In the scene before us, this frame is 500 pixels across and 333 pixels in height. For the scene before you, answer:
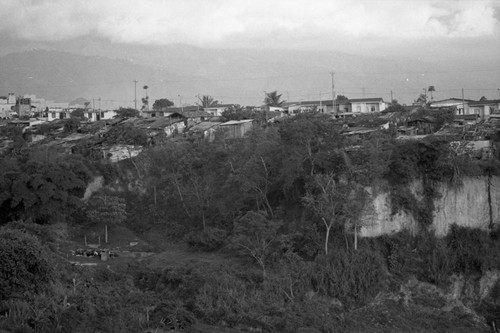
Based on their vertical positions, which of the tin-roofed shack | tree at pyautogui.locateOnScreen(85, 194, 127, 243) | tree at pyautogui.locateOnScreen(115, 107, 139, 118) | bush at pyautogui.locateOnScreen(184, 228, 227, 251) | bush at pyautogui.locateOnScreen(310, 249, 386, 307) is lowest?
bush at pyautogui.locateOnScreen(310, 249, 386, 307)

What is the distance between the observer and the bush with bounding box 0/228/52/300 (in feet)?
74.9

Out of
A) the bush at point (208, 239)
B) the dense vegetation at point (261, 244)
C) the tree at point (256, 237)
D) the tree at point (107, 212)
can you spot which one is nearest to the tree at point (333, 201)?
the dense vegetation at point (261, 244)

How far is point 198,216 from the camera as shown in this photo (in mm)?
32562

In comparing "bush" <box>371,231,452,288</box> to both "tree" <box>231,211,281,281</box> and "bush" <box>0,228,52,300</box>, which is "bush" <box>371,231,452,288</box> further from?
"bush" <box>0,228,52,300</box>

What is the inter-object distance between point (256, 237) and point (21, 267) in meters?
9.15

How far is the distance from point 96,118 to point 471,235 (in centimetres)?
4146

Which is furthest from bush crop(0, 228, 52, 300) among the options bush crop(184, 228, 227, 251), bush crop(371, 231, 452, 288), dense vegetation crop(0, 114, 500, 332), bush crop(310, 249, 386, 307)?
bush crop(371, 231, 452, 288)

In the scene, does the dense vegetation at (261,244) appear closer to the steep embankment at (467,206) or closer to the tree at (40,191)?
the tree at (40,191)

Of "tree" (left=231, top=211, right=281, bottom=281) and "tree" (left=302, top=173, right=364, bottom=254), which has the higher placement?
"tree" (left=302, top=173, right=364, bottom=254)

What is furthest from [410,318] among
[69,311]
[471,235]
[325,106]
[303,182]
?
[325,106]

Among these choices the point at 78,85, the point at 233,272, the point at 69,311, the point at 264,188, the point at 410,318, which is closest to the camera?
the point at 69,311

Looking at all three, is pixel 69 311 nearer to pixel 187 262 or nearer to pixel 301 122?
pixel 187 262

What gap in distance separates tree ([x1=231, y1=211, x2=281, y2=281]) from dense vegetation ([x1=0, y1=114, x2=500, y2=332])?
5 centimetres

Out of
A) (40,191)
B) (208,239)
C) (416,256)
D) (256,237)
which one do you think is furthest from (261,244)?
(40,191)
